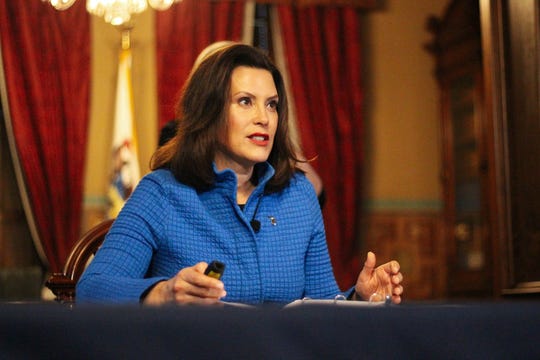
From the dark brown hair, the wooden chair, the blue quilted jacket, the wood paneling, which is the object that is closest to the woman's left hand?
the blue quilted jacket

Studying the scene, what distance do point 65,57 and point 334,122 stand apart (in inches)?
86.2

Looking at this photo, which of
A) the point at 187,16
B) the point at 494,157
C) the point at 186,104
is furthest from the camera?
the point at 187,16

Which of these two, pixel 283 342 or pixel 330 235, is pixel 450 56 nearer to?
pixel 330 235

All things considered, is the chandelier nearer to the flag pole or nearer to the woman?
the flag pole

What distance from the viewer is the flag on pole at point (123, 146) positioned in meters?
6.30

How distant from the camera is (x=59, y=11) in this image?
21.6ft

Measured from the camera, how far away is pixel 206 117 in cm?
210

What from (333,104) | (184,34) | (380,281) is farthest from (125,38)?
(380,281)

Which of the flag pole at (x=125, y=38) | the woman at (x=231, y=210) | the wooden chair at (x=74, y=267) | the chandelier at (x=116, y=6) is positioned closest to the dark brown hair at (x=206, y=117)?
the woman at (x=231, y=210)

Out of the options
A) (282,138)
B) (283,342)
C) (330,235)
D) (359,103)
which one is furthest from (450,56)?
(283,342)

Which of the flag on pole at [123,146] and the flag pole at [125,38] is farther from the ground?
the flag pole at [125,38]

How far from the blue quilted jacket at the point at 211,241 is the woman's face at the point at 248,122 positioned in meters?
0.07

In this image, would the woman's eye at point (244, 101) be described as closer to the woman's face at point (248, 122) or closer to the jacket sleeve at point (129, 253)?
the woman's face at point (248, 122)

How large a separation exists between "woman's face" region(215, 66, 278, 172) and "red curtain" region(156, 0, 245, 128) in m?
4.57
